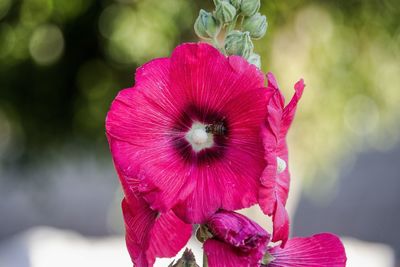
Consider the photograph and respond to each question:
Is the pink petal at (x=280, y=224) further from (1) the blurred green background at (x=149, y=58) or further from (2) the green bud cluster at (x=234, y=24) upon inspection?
(1) the blurred green background at (x=149, y=58)

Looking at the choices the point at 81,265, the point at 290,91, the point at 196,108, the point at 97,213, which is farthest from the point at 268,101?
the point at 97,213

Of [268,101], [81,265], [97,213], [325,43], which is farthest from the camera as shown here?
[97,213]

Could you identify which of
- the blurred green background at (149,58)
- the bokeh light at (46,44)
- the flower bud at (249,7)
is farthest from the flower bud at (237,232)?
the bokeh light at (46,44)

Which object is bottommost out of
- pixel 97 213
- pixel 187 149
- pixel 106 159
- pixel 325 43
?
pixel 97 213

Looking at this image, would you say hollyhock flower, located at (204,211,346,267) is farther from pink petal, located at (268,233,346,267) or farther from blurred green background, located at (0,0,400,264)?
blurred green background, located at (0,0,400,264)

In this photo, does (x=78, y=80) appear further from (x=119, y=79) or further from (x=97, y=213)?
(x=97, y=213)

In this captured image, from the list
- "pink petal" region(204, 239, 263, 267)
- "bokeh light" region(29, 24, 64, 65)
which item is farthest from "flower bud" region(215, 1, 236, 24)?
"bokeh light" region(29, 24, 64, 65)
